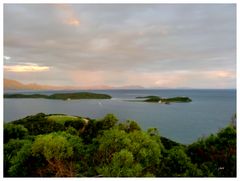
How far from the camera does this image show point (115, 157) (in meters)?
1.87

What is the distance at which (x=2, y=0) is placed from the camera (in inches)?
89.2

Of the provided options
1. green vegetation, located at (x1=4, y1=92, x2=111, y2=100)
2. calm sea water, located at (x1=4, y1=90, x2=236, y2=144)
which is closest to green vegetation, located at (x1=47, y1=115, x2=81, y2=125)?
calm sea water, located at (x1=4, y1=90, x2=236, y2=144)

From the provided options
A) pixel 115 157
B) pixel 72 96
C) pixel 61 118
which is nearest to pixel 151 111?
pixel 72 96

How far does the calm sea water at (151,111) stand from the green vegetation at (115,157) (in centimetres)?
37

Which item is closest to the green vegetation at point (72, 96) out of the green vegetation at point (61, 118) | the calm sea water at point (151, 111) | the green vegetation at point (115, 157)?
the calm sea water at point (151, 111)

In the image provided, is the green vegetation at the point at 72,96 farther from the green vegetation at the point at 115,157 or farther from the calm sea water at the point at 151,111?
the green vegetation at the point at 115,157

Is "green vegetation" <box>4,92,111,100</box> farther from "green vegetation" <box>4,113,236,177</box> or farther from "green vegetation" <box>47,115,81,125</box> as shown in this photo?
"green vegetation" <box>4,113,236,177</box>

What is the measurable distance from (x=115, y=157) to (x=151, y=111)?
1450 mm

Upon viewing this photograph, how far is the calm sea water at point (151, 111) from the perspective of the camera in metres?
2.69

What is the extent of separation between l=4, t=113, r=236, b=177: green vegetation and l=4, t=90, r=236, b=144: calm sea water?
370 millimetres

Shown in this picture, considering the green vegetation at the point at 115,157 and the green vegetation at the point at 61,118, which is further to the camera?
the green vegetation at the point at 61,118

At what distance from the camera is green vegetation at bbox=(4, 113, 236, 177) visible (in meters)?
1.91

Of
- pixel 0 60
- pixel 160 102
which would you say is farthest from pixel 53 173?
pixel 160 102

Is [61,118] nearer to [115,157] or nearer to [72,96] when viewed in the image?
[72,96]
